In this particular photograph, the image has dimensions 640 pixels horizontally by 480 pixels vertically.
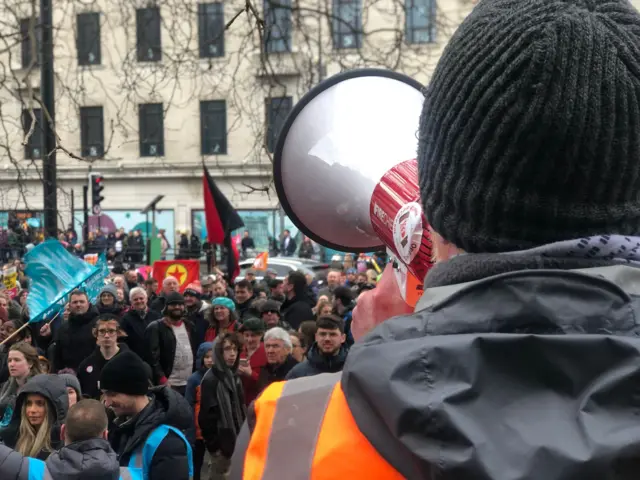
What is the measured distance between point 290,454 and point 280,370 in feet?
19.5

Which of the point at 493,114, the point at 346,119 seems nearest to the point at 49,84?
the point at 346,119

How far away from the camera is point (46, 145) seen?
7.51 m

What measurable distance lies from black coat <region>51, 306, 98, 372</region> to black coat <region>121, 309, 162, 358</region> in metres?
0.39

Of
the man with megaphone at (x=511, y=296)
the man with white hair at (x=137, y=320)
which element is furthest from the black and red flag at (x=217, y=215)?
the man with megaphone at (x=511, y=296)

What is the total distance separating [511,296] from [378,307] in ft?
4.45

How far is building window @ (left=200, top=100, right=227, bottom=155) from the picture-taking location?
28.4 metres

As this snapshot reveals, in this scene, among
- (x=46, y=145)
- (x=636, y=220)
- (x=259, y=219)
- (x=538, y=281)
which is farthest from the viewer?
(x=259, y=219)

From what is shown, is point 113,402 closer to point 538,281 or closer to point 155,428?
point 155,428

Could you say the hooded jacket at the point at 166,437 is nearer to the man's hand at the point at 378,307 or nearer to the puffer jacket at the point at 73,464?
the puffer jacket at the point at 73,464

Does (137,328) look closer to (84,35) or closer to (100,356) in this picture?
(100,356)

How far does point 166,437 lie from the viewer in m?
4.20

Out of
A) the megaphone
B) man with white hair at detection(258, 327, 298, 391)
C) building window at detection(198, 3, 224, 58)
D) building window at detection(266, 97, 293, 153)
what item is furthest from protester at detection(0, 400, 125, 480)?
building window at detection(198, 3, 224, 58)

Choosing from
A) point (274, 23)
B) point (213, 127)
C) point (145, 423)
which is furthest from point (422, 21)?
point (145, 423)

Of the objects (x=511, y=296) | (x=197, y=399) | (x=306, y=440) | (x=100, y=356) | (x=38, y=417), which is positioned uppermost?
(x=511, y=296)
